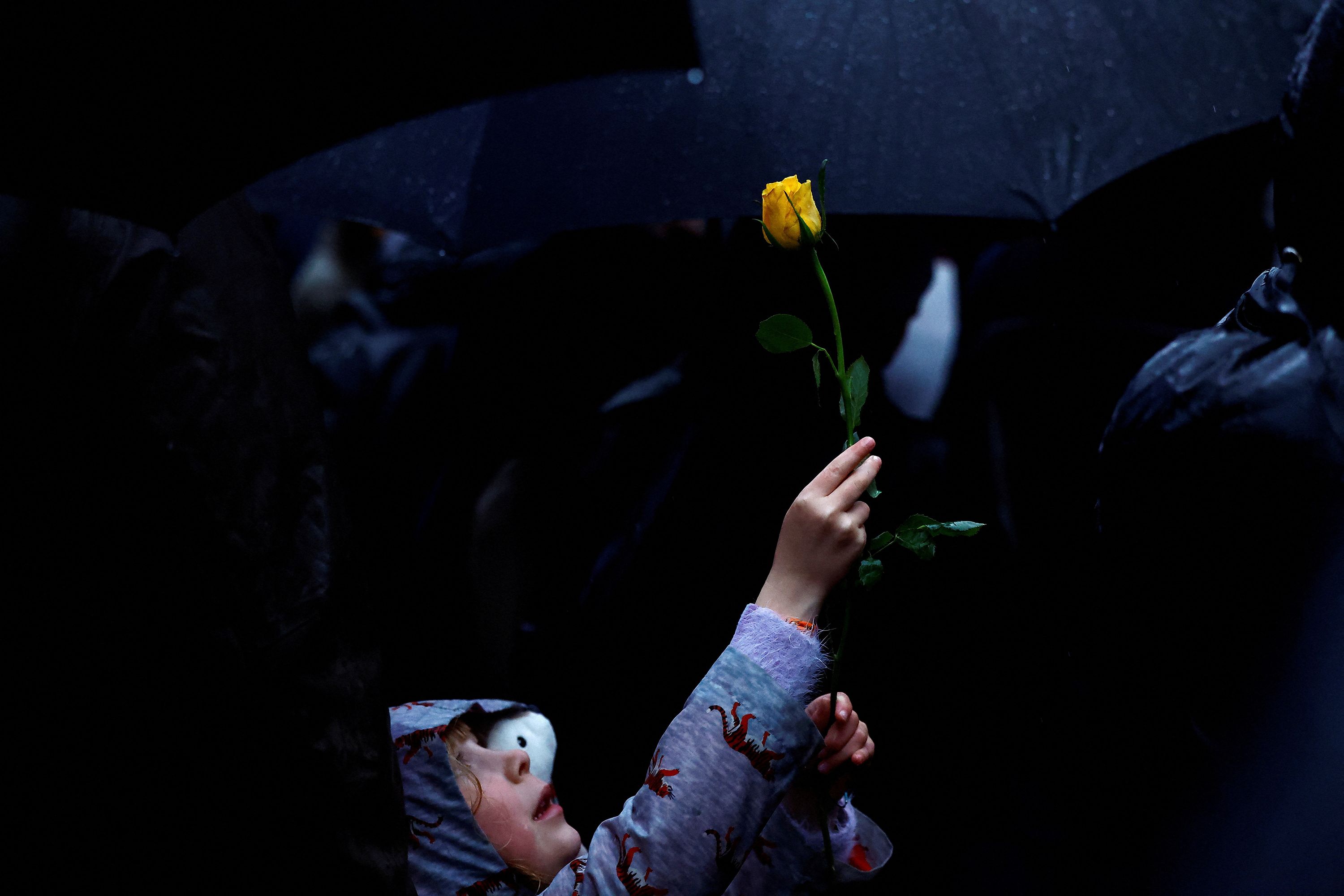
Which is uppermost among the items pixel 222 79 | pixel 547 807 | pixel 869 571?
pixel 222 79

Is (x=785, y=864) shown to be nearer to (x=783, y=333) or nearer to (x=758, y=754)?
(x=758, y=754)

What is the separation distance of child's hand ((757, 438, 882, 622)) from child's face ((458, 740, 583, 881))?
1.47 feet

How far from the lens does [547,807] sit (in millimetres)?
1296

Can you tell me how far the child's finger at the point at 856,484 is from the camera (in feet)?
3.22

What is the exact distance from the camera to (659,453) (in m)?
1.90

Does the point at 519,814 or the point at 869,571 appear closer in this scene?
the point at 869,571

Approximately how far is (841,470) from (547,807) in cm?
59

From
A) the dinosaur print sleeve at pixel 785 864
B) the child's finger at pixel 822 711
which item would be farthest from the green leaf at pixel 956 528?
the dinosaur print sleeve at pixel 785 864

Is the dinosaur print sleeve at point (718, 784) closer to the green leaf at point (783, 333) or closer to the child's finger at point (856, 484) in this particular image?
the child's finger at point (856, 484)

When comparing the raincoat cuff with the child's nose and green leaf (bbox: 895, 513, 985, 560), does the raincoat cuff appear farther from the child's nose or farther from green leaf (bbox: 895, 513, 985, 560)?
the child's nose

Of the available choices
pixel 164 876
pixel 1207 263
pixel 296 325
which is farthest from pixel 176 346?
pixel 1207 263

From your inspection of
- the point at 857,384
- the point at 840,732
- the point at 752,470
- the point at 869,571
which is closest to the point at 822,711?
the point at 840,732

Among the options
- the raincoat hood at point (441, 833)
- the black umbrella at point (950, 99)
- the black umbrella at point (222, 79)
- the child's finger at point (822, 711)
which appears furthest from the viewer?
the black umbrella at point (950, 99)

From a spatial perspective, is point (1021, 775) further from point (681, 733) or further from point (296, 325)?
point (296, 325)
